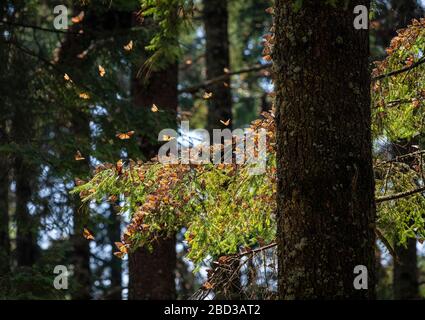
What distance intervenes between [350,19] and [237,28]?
14.4 m

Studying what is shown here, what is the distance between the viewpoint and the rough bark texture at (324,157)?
15.0 feet

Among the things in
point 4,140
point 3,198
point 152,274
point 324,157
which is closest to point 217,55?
point 3,198

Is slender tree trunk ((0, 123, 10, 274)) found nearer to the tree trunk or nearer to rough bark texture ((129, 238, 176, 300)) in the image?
rough bark texture ((129, 238, 176, 300))

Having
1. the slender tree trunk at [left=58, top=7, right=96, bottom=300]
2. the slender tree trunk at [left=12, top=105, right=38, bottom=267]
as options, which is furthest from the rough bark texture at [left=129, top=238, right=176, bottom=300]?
the slender tree trunk at [left=12, top=105, right=38, bottom=267]

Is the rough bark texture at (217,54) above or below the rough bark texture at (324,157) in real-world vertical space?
above

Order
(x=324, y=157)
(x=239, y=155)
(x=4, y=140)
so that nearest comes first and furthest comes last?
(x=324, y=157) < (x=239, y=155) < (x=4, y=140)

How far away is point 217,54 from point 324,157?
8529mm

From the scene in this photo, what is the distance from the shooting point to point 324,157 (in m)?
4.61

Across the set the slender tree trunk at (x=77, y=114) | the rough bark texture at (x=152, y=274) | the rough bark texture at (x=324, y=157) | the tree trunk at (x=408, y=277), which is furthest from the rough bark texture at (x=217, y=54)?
the rough bark texture at (x=324, y=157)

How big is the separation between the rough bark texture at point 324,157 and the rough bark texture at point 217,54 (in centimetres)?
769

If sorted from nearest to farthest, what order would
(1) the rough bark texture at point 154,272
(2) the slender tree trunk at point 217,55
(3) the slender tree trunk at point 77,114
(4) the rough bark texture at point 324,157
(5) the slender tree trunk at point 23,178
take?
(4) the rough bark texture at point 324,157, (3) the slender tree trunk at point 77,114, (1) the rough bark texture at point 154,272, (5) the slender tree trunk at point 23,178, (2) the slender tree trunk at point 217,55

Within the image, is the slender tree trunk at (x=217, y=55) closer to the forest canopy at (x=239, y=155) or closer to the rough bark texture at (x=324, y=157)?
the forest canopy at (x=239, y=155)

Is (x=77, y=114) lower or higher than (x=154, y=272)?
higher

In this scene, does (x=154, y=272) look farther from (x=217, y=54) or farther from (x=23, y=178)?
(x=217, y=54)
